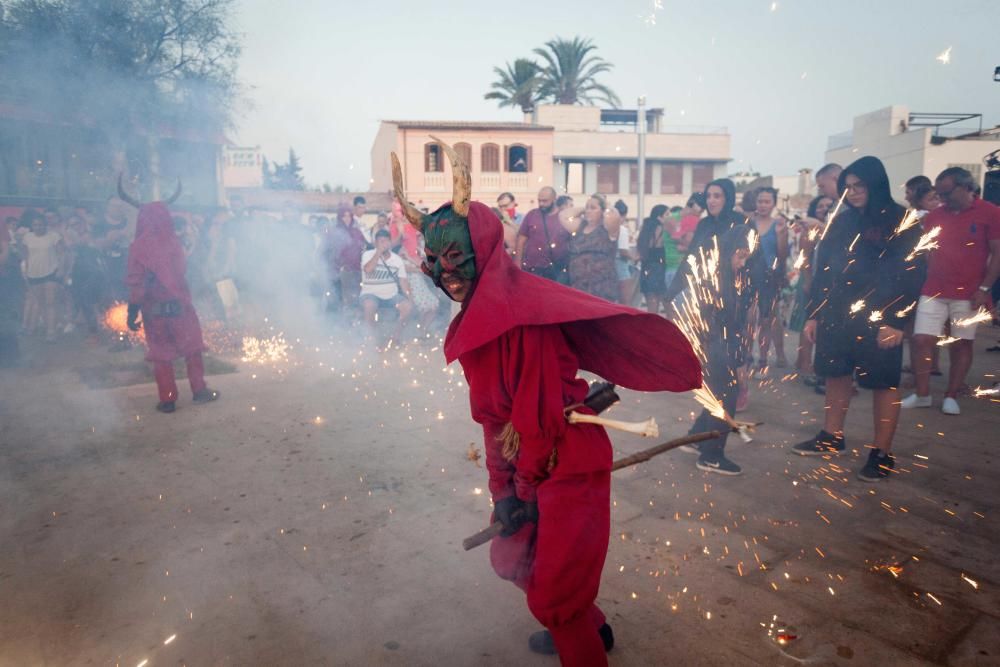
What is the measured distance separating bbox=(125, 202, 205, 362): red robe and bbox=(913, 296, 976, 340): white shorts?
7.38m

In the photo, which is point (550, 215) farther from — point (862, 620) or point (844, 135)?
point (844, 135)

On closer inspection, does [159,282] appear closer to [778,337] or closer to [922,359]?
[778,337]

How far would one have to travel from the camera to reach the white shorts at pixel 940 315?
6008mm

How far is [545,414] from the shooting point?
85.5 inches

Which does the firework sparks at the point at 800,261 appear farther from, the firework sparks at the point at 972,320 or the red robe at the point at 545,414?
the red robe at the point at 545,414

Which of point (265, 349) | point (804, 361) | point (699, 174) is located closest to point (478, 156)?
point (699, 174)

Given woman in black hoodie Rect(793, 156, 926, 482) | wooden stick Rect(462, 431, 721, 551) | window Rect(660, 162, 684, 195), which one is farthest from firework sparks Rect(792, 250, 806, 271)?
window Rect(660, 162, 684, 195)

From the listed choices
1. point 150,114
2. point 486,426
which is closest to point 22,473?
point 486,426

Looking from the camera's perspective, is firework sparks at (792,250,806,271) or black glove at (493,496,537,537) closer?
black glove at (493,496,537,537)

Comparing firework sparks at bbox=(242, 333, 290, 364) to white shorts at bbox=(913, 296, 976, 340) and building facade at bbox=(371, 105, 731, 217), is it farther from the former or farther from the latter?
building facade at bbox=(371, 105, 731, 217)

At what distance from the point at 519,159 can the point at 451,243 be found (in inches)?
1411

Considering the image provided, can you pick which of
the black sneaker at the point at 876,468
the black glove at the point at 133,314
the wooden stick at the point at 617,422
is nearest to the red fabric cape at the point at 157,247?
the black glove at the point at 133,314

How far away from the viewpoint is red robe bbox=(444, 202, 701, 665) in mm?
2162

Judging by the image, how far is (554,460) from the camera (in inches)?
88.7
